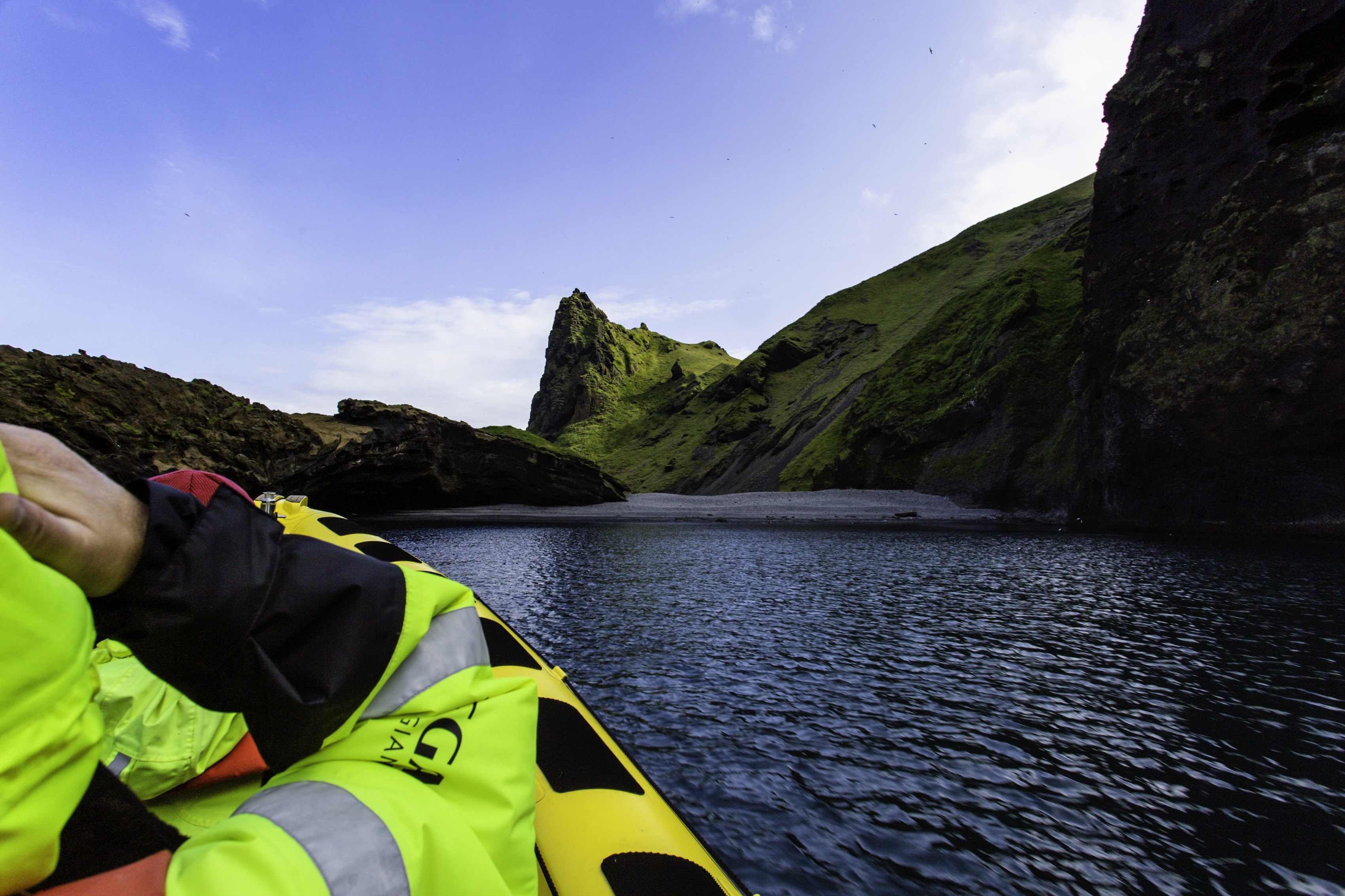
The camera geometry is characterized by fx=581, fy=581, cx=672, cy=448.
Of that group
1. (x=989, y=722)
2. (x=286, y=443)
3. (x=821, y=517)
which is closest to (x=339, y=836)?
(x=989, y=722)

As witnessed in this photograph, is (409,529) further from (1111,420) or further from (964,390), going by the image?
(964,390)

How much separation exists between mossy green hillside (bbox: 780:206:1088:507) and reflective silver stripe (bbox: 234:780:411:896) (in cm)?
3849

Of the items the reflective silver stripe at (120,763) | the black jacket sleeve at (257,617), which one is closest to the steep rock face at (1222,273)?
the black jacket sleeve at (257,617)

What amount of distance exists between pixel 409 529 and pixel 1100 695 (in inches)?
1358

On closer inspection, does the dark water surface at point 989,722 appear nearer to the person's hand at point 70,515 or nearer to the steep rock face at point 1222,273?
the person's hand at point 70,515

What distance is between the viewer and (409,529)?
34.4m

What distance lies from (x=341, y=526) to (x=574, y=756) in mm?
3610

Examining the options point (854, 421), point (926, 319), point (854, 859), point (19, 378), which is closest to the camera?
point (854, 859)

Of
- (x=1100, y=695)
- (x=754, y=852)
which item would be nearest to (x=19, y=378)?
(x=754, y=852)

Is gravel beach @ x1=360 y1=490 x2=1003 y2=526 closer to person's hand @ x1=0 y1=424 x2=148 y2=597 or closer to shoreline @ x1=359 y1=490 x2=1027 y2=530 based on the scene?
shoreline @ x1=359 y1=490 x2=1027 y2=530

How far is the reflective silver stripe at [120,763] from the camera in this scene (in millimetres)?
2344

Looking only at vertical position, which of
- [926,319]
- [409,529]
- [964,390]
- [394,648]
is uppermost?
[926,319]

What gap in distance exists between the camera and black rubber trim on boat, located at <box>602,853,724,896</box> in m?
2.55

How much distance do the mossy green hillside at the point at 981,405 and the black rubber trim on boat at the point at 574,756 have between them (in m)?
36.3
